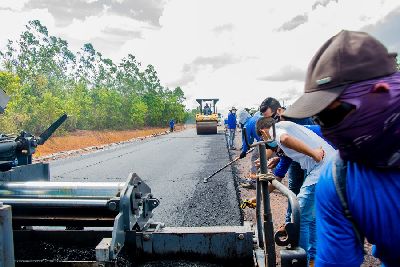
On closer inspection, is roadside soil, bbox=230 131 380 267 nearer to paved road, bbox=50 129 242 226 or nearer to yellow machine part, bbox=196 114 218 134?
paved road, bbox=50 129 242 226

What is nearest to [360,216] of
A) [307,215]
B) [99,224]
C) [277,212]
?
[307,215]

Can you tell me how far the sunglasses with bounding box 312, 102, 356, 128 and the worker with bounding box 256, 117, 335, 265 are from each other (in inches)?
75.6

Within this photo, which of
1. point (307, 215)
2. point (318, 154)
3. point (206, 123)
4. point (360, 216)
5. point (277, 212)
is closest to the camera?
point (360, 216)

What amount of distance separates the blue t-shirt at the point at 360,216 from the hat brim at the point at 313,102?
0.21 metres

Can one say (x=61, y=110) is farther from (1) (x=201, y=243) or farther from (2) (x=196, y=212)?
(1) (x=201, y=243)

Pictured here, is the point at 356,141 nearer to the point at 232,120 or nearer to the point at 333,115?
the point at 333,115

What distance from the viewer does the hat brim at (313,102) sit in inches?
43.3

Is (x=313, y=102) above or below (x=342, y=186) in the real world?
above

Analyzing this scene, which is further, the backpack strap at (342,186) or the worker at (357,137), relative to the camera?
the backpack strap at (342,186)

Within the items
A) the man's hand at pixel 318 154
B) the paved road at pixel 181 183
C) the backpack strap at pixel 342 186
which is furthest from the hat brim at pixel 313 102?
the paved road at pixel 181 183

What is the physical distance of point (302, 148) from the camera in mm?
3152

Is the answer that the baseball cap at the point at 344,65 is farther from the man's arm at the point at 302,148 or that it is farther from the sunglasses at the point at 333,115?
the man's arm at the point at 302,148

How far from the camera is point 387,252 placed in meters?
1.19

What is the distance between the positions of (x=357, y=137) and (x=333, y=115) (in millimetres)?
91
